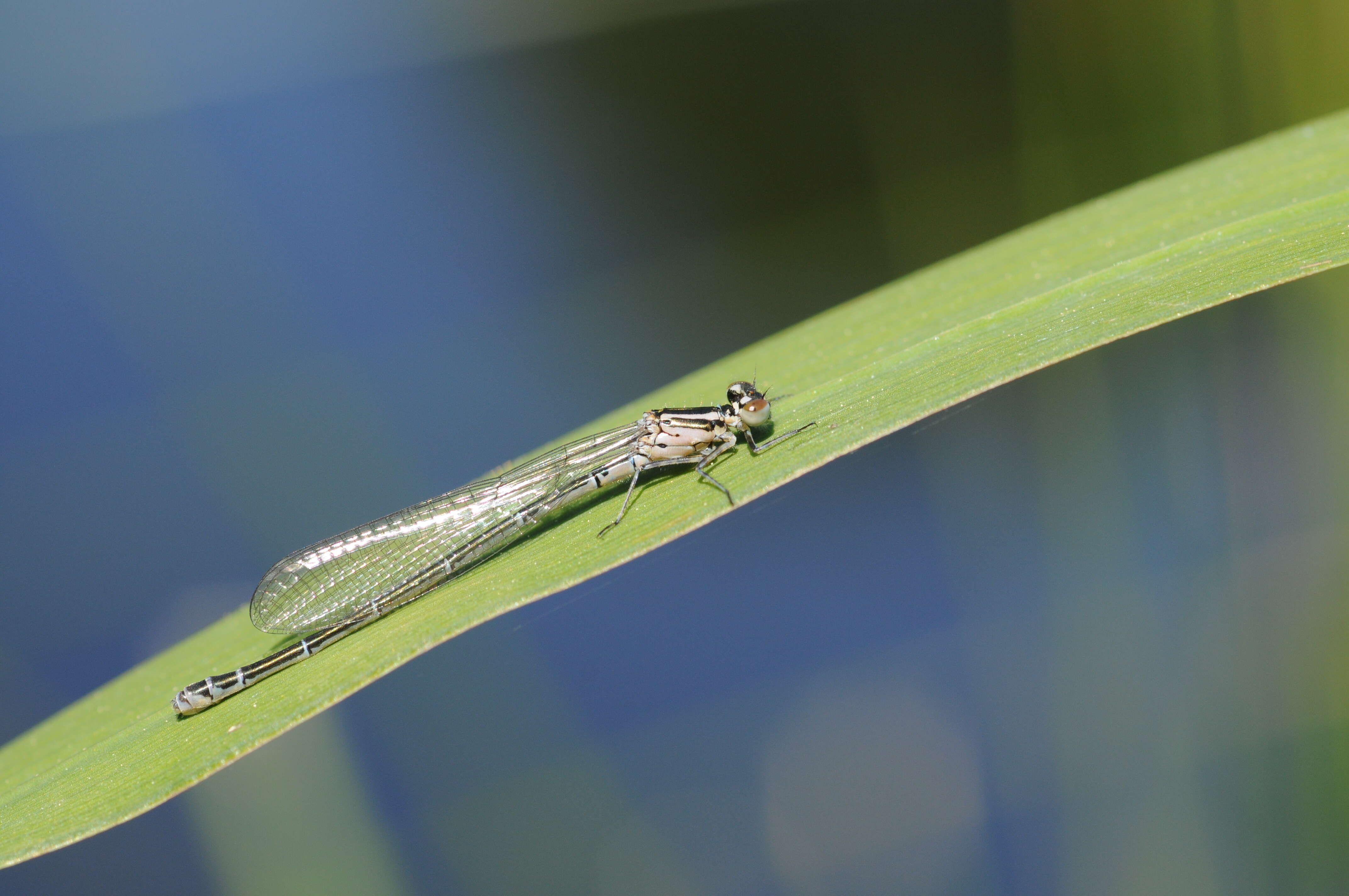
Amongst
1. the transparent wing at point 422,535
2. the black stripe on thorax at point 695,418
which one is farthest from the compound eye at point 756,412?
the transparent wing at point 422,535

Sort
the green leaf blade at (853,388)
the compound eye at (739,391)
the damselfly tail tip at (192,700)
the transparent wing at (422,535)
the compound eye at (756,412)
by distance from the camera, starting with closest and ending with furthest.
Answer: the green leaf blade at (853,388) < the damselfly tail tip at (192,700) < the compound eye at (756,412) < the compound eye at (739,391) < the transparent wing at (422,535)

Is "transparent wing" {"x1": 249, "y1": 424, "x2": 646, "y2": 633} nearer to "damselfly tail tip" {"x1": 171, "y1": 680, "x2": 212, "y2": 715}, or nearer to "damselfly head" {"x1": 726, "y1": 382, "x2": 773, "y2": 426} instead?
"damselfly head" {"x1": 726, "y1": 382, "x2": 773, "y2": 426}

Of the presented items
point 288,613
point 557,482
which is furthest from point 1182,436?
point 288,613

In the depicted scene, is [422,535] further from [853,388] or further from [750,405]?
[853,388]

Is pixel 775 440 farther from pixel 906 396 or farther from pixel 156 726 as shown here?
pixel 156 726

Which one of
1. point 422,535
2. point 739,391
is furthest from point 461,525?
point 739,391

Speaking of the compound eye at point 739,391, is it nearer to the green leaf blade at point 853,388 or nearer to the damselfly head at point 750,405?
the damselfly head at point 750,405
